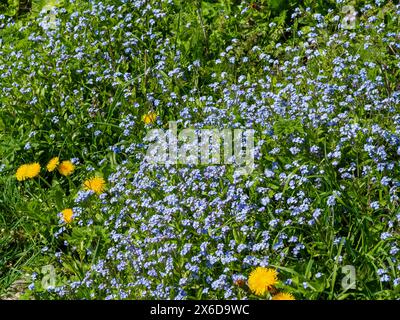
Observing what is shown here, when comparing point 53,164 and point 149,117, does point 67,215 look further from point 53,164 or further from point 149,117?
point 149,117

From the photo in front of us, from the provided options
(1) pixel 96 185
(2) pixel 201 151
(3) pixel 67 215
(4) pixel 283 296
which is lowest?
(4) pixel 283 296

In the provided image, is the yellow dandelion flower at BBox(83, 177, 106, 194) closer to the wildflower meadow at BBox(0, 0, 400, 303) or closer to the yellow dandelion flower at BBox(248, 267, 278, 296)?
the wildflower meadow at BBox(0, 0, 400, 303)

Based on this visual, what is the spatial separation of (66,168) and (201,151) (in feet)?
3.48

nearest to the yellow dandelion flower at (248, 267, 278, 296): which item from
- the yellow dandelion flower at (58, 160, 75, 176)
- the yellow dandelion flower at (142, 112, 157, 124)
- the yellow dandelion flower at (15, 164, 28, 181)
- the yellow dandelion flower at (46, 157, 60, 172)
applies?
the yellow dandelion flower at (142, 112, 157, 124)

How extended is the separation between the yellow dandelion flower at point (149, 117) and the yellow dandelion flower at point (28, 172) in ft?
2.65

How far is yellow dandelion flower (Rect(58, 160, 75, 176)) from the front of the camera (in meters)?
5.34

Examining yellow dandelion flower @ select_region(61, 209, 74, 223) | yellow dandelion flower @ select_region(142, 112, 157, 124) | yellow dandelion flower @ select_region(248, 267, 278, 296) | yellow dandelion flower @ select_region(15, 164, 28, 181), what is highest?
yellow dandelion flower @ select_region(142, 112, 157, 124)

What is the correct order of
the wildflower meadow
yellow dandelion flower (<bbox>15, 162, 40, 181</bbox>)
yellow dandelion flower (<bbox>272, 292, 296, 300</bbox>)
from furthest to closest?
yellow dandelion flower (<bbox>15, 162, 40, 181</bbox>) → the wildflower meadow → yellow dandelion flower (<bbox>272, 292, 296, 300</bbox>)

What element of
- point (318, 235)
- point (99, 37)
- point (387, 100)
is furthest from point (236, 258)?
point (99, 37)

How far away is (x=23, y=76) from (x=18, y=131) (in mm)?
487

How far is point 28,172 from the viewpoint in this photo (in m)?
5.36

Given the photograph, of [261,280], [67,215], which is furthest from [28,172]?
[261,280]

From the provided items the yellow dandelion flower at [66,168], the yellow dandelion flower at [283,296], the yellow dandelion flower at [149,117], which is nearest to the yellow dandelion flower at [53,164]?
the yellow dandelion flower at [66,168]

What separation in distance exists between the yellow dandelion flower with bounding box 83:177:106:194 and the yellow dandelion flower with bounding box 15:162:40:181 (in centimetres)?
44
